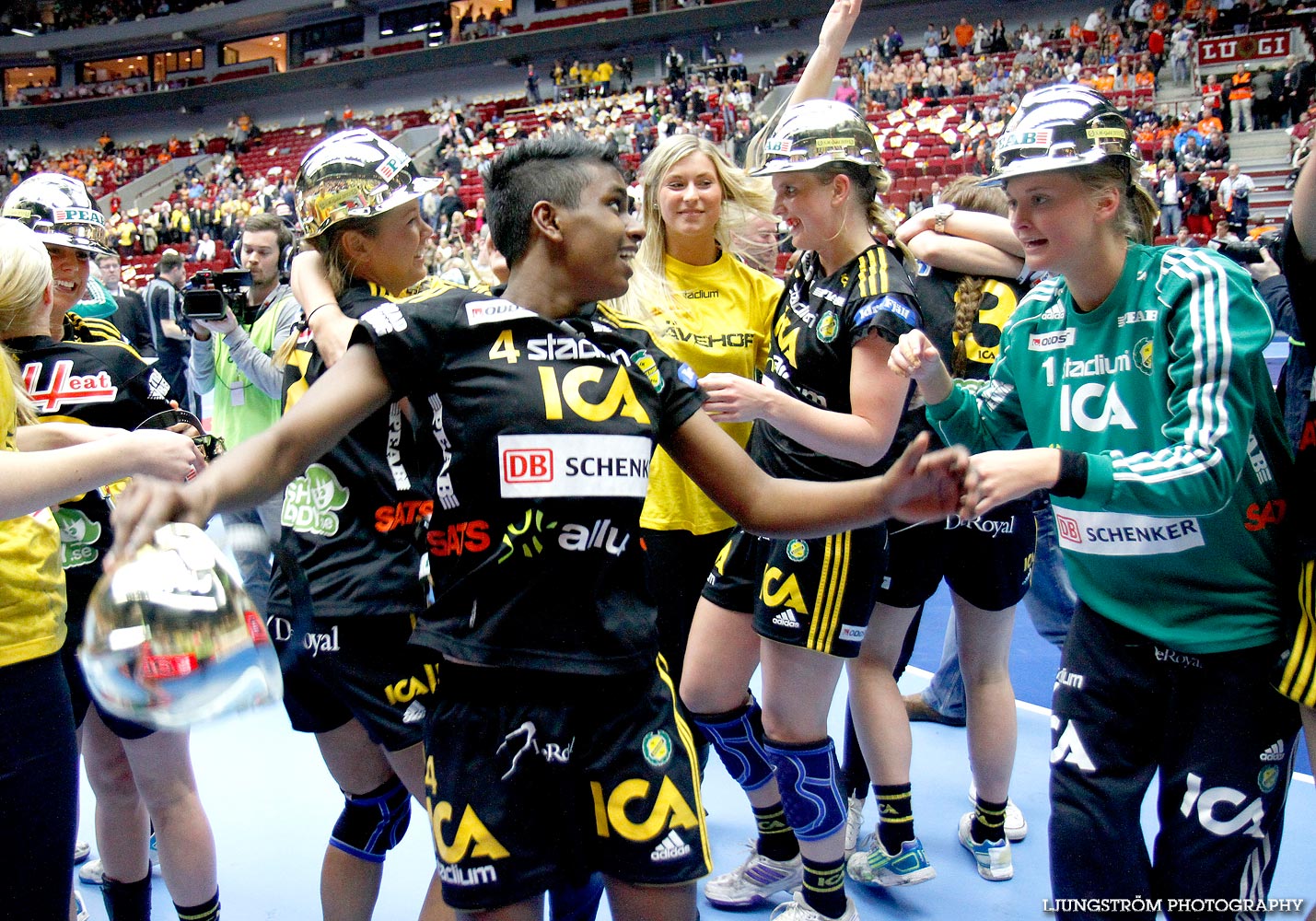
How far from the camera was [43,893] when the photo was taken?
6.56 ft

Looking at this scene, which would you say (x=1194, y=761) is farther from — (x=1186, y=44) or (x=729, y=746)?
(x=1186, y=44)

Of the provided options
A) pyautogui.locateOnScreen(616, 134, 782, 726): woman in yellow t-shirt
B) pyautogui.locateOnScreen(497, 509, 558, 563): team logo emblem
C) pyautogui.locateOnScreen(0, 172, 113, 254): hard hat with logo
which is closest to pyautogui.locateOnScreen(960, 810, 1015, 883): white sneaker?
pyautogui.locateOnScreen(616, 134, 782, 726): woman in yellow t-shirt

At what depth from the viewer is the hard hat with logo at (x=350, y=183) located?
101 inches

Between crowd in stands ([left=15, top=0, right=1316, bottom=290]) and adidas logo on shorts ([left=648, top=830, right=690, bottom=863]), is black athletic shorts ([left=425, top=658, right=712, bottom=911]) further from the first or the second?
crowd in stands ([left=15, top=0, right=1316, bottom=290])

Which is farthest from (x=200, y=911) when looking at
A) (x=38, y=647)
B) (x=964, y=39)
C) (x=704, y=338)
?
(x=964, y=39)

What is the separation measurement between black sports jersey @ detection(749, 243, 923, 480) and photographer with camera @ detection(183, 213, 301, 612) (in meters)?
2.34

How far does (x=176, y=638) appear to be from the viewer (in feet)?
5.12

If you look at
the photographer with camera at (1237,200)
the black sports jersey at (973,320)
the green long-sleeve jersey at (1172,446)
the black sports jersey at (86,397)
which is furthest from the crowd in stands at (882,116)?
the green long-sleeve jersey at (1172,446)

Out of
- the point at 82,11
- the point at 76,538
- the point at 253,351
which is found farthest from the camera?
the point at 82,11

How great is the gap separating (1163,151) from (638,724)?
19.1 m

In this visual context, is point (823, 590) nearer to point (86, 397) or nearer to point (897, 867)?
point (897, 867)

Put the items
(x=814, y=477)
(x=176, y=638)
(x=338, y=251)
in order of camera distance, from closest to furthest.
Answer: (x=176, y=638) → (x=338, y=251) → (x=814, y=477)

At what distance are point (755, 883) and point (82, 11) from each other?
4761cm

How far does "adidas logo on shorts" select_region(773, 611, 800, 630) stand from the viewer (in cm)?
294
